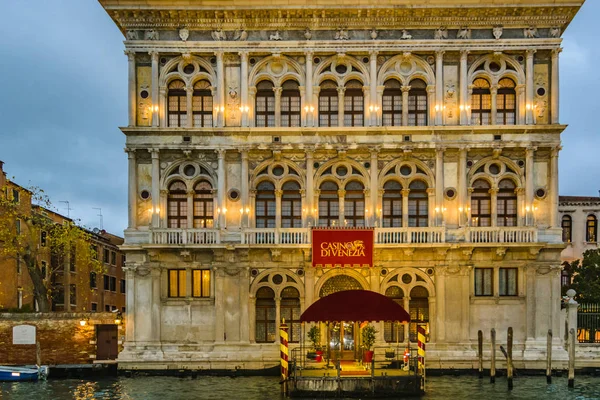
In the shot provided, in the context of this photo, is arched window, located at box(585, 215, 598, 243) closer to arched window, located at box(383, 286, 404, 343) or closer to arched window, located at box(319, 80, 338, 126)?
→ arched window, located at box(383, 286, 404, 343)

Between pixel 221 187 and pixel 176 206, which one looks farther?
pixel 176 206

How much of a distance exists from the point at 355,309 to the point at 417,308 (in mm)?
7924

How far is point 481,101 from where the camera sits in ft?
109

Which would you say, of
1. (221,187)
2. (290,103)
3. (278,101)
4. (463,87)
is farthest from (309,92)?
(463,87)

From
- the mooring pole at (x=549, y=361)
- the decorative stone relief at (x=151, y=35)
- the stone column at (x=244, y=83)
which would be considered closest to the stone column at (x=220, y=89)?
the stone column at (x=244, y=83)

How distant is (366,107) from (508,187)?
25.3 feet

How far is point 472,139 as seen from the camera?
32.6 meters

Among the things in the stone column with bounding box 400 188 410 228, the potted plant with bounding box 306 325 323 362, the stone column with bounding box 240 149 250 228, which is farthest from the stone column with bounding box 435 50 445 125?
the potted plant with bounding box 306 325 323 362

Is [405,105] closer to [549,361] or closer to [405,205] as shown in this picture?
[405,205]

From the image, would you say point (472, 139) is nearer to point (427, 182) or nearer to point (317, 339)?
point (427, 182)

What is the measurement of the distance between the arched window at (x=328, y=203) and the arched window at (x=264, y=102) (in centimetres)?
419

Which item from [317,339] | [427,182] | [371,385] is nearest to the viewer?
[371,385]

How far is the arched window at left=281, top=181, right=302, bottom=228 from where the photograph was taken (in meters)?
33.4

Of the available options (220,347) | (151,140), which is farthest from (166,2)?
(220,347)
